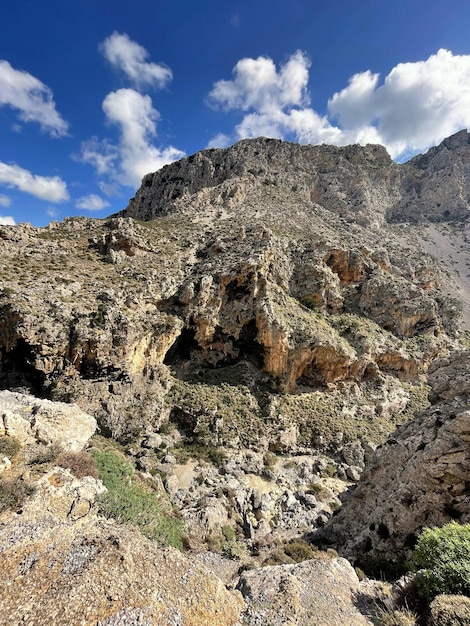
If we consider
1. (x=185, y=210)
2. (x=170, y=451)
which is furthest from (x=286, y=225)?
(x=170, y=451)

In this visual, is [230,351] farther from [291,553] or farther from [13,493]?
[13,493]

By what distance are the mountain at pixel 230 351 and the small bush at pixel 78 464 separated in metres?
1.46

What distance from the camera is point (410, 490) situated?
12.8m

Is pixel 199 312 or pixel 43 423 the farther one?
pixel 199 312

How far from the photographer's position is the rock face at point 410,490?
11.9 meters

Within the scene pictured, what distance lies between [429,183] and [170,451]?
123m

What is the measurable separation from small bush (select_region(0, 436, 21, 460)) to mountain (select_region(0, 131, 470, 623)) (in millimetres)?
1308

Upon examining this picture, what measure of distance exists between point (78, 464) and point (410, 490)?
584 inches

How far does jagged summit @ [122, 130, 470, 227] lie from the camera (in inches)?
2425

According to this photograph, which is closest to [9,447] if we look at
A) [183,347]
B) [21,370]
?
[21,370]

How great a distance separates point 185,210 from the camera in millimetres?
51531

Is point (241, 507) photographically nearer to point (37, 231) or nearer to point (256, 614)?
point (256, 614)

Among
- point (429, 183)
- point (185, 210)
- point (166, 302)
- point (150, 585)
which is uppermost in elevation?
point (429, 183)

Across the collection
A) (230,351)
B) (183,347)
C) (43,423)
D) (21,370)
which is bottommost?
(43,423)
